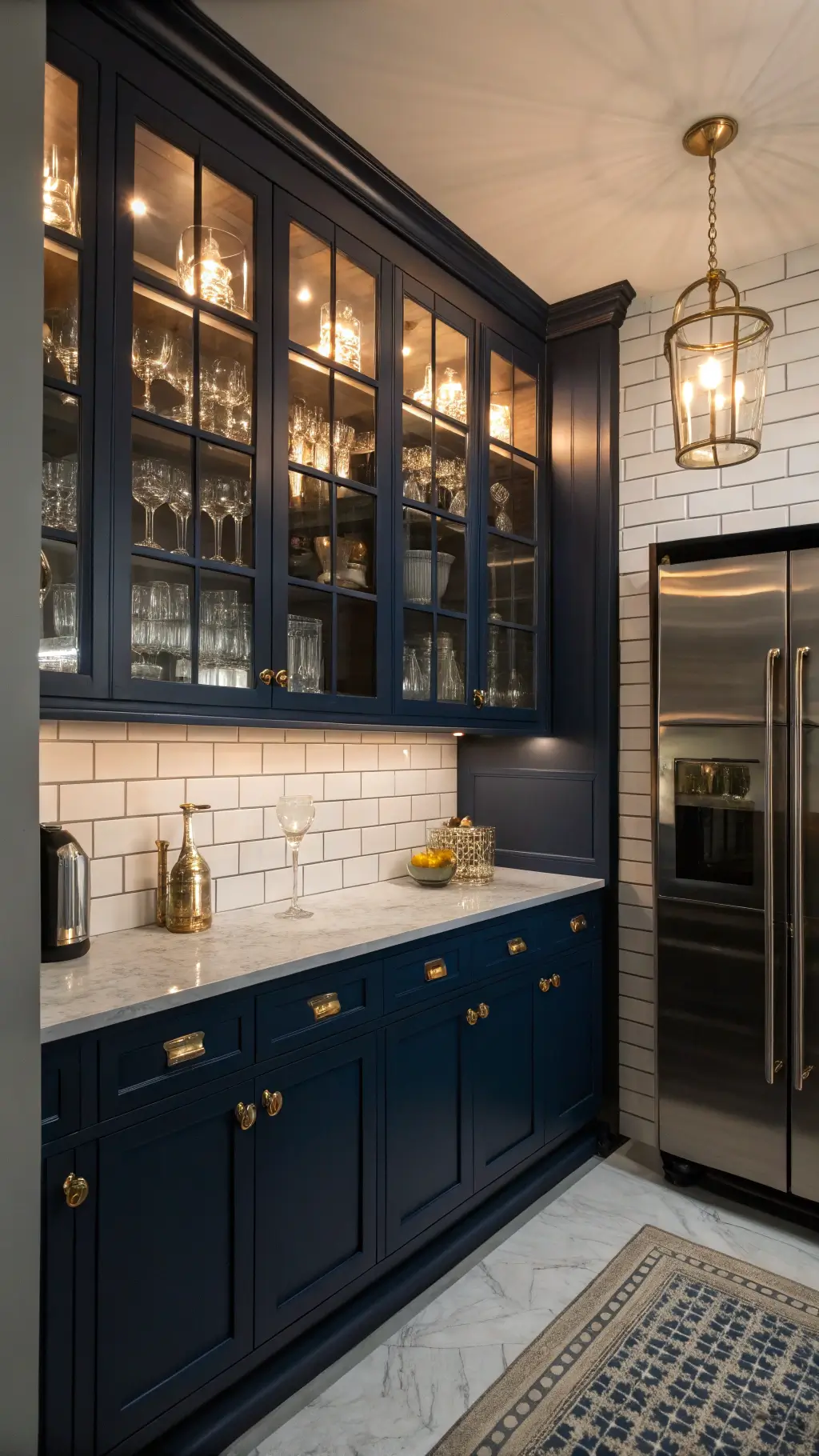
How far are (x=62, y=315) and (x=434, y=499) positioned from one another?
120 cm

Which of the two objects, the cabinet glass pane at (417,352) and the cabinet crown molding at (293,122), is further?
the cabinet glass pane at (417,352)

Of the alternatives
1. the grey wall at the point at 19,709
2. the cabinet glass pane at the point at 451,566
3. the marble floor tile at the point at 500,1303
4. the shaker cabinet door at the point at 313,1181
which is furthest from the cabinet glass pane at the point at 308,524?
the marble floor tile at the point at 500,1303

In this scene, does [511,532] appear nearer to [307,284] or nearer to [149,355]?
[307,284]

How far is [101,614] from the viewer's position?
1604mm

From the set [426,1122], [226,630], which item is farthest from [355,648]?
[426,1122]

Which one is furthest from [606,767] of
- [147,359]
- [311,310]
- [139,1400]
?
[139,1400]

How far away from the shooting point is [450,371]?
103 inches

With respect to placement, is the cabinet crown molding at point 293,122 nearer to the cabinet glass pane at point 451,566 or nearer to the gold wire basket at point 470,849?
the cabinet glass pane at point 451,566

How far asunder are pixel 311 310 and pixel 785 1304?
2752 mm

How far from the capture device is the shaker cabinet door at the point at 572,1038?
104 inches

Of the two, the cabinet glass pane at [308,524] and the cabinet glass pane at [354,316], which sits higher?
the cabinet glass pane at [354,316]

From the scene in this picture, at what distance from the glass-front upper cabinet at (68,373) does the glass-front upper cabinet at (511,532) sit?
1.41 metres

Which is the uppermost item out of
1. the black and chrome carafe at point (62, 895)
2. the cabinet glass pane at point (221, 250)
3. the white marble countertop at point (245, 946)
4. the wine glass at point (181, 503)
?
the cabinet glass pane at point (221, 250)

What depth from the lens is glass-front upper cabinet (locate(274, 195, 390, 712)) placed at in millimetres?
2033
